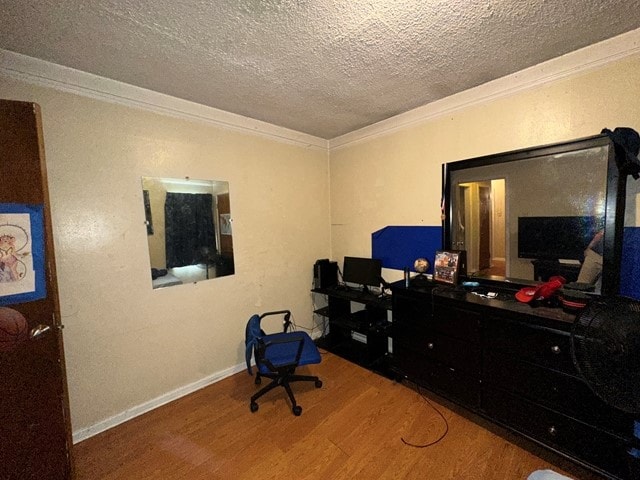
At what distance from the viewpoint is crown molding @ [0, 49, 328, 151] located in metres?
1.65

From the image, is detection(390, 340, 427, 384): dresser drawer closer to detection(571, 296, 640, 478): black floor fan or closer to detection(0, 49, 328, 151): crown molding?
detection(571, 296, 640, 478): black floor fan

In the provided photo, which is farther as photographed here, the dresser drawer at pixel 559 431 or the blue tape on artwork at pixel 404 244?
the blue tape on artwork at pixel 404 244

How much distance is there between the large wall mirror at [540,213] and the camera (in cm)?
166

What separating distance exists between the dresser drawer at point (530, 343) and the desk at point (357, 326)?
890 mm

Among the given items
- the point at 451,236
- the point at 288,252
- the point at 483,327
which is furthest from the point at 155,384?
the point at 451,236

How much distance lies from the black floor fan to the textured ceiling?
4.97 feet

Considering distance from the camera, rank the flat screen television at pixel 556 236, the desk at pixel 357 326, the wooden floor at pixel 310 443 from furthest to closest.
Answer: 1. the desk at pixel 357 326
2. the flat screen television at pixel 556 236
3. the wooden floor at pixel 310 443

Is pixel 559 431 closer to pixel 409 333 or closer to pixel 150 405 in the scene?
pixel 409 333

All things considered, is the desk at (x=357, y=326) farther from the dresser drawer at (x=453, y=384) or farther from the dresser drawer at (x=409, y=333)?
the dresser drawer at (x=453, y=384)

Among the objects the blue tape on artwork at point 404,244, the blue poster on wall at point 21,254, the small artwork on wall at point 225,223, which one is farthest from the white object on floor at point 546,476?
the small artwork on wall at point 225,223

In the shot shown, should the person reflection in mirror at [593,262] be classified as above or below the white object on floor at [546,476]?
above

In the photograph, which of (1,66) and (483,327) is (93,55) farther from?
(483,327)

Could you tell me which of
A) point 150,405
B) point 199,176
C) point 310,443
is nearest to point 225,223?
point 199,176

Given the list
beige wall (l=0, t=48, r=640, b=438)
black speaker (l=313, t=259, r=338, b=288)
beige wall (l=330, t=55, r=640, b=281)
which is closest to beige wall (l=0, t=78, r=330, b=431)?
beige wall (l=0, t=48, r=640, b=438)
